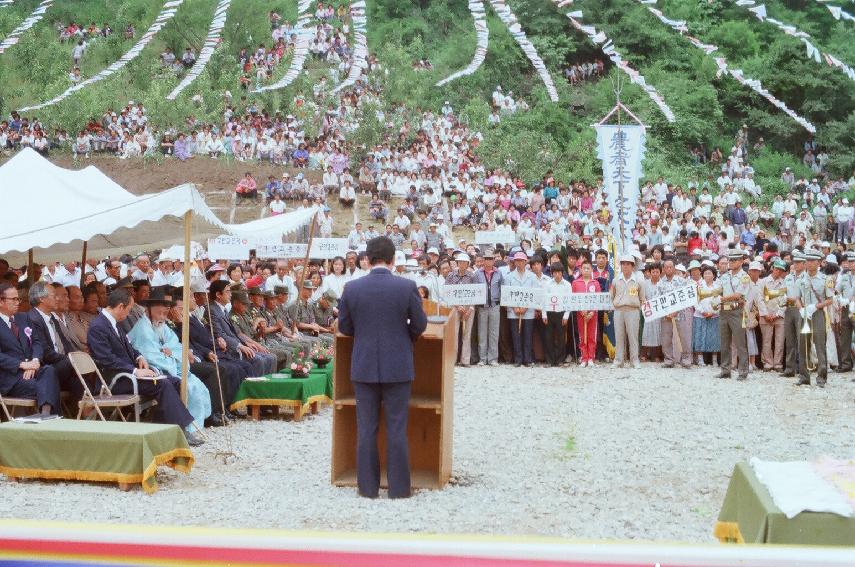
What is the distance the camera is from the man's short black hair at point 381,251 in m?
6.99

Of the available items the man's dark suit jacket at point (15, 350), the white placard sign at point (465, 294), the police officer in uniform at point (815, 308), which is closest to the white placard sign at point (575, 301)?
the white placard sign at point (465, 294)

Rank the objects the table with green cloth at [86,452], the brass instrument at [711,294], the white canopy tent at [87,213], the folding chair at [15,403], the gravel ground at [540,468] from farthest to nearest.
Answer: the brass instrument at [711,294], the white canopy tent at [87,213], the folding chair at [15,403], the table with green cloth at [86,452], the gravel ground at [540,468]

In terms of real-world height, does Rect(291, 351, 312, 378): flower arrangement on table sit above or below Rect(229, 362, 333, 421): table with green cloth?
above

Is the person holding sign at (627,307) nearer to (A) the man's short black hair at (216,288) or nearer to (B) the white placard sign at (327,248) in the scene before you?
(B) the white placard sign at (327,248)

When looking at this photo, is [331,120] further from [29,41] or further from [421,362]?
[421,362]

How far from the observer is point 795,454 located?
8805 mm

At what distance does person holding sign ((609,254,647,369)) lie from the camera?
14.5 metres

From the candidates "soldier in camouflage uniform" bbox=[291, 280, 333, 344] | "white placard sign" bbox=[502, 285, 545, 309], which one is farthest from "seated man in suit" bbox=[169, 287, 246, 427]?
"white placard sign" bbox=[502, 285, 545, 309]

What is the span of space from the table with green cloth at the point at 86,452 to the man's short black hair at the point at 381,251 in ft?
6.47

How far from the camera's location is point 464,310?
581 inches

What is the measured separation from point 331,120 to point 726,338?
69.8 ft

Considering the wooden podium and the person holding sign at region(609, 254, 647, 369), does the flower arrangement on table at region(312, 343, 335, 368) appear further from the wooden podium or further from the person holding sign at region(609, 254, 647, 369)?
the person holding sign at region(609, 254, 647, 369)

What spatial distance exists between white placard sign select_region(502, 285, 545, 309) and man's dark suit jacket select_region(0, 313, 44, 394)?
24.3ft

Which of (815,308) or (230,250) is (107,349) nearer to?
(815,308)
